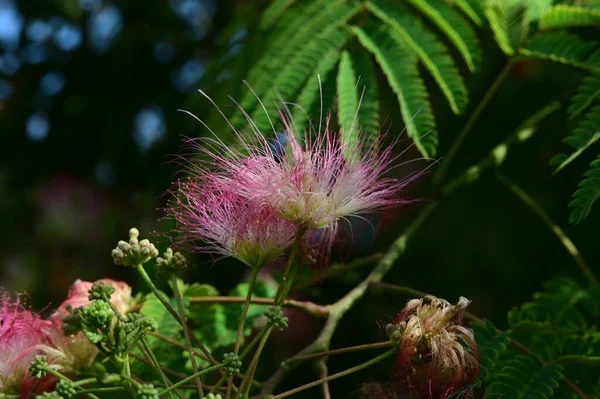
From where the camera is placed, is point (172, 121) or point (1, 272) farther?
point (1, 272)

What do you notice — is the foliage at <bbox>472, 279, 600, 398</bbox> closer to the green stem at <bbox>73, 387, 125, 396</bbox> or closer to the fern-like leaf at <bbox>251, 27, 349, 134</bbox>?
the green stem at <bbox>73, 387, 125, 396</bbox>

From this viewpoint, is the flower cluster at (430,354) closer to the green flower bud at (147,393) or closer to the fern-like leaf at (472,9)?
the green flower bud at (147,393)

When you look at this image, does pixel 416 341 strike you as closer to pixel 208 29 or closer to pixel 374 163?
pixel 374 163

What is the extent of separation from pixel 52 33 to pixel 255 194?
344 cm

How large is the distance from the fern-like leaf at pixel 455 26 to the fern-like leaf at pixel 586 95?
444 mm

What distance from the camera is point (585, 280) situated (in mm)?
2879

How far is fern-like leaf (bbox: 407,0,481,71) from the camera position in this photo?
236cm

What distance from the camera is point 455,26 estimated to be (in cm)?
239

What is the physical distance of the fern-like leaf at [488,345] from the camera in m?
1.65

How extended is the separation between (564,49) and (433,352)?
1.26m

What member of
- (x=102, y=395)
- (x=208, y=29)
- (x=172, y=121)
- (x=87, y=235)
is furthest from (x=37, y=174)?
(x=102, y=395)

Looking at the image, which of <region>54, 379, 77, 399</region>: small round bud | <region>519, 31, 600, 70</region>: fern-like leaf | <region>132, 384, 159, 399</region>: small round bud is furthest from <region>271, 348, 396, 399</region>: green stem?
<region>519, 31, 600, 70</region>: fern-like leaf

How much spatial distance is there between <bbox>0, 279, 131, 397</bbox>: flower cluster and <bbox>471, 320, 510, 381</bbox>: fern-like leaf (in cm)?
82

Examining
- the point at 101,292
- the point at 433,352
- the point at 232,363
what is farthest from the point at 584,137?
the point at 101,292
